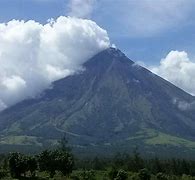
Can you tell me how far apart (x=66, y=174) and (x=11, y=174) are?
1934 centimetres

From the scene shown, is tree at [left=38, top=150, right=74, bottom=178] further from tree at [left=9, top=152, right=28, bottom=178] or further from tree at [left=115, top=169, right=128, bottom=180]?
tree at [left=115, top=169, right=128, bottom=180]

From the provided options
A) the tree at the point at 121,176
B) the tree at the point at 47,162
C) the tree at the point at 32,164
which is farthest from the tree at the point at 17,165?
the tree at the point at 121,176

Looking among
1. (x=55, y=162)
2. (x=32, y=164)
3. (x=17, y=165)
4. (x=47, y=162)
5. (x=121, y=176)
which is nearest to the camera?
(x=17, y=165)

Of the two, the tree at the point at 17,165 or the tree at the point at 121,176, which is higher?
the tree at the point at 17,165

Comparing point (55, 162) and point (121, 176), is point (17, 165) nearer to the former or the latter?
point (55, 162)

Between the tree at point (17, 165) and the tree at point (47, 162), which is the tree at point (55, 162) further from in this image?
the tree at point (17, 165)

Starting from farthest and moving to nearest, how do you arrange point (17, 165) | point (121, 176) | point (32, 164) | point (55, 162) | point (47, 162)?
point (47, 162) → point (55, 162) → point (32, 164) → point (121, 176) → point (17, 165)

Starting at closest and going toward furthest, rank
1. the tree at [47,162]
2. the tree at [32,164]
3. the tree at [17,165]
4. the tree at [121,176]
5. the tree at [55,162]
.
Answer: the tree at [17,165], the tree at [121,176], the tree at [32,164], the tree at [55,162], the tree at [47,162]

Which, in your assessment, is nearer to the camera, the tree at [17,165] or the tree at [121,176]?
the tree at [17,165]

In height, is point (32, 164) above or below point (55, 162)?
below

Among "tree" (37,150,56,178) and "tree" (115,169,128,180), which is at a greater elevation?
"tree" (37,150,56,178)

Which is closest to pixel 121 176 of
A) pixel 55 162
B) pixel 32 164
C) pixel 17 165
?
pixel 55 162

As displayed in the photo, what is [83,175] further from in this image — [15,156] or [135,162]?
[135,162]

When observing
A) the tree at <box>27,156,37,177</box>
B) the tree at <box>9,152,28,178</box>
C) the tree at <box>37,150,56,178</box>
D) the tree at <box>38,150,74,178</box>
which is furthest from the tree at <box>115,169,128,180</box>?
the tree at <box>9,152,28,178</box>
